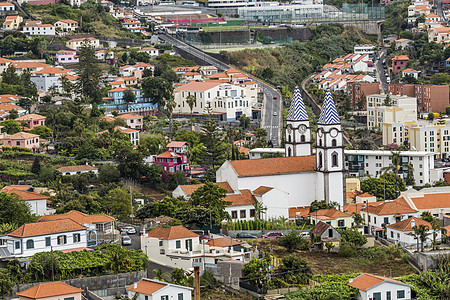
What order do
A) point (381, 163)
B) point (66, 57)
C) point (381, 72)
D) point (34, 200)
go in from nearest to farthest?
point (34, 200)
point (381, 163)
point (66, 57)
point (381, 72)

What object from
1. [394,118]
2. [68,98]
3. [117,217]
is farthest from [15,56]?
[117,217]

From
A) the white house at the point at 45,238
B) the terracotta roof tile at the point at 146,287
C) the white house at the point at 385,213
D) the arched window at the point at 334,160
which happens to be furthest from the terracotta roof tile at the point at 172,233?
the arched window at the point at 334,160

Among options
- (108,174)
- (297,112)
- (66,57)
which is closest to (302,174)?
(297,112)

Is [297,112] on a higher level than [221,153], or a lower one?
higher

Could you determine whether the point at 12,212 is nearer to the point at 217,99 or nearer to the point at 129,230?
the point at 129,230

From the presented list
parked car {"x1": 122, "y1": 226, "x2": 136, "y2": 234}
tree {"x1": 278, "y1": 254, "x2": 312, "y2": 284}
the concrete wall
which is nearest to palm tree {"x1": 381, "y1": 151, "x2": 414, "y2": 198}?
parked car {"x1": 122, "y1": 226, "x2": 136, "y2": 234}

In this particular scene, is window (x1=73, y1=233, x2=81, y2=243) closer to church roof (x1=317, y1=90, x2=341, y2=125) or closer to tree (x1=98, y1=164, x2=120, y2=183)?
church roof (x1=317, y1=90, x2=341, y2=125)

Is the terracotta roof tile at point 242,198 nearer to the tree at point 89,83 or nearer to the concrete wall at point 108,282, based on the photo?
the concrete wall at point 108,282
